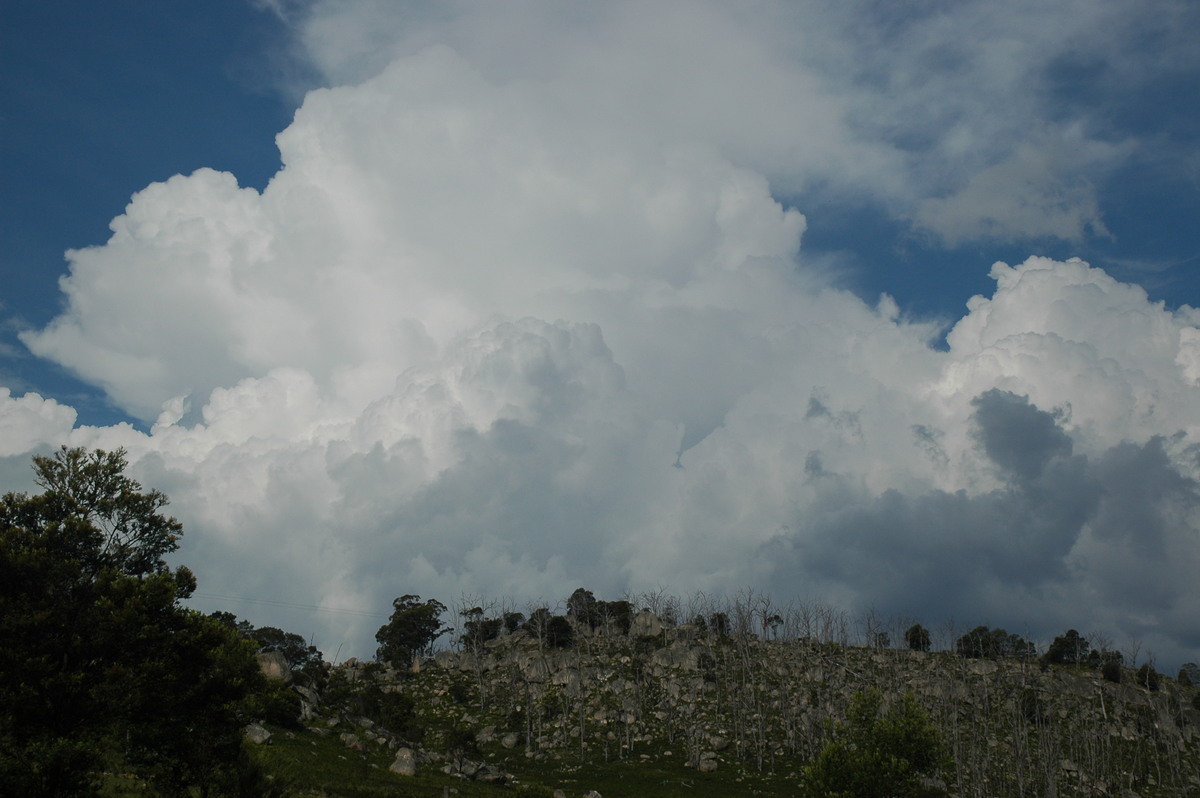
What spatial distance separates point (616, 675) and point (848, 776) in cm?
8041

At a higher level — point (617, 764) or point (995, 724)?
point (995, 724)

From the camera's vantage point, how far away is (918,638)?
6191 inches

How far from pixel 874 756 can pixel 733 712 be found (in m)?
66.7

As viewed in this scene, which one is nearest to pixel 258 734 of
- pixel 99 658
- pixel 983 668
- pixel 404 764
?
pixel 404 764

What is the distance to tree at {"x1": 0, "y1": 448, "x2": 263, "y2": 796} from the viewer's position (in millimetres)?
29766

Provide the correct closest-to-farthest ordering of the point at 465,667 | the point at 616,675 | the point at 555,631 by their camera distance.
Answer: the point at 616,675 < the point at 465,667 < the point at 555,631

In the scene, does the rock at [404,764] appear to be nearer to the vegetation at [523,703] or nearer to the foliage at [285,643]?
the vegetation at [523,703]

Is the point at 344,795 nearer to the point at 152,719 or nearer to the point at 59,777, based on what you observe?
the point at 152,719

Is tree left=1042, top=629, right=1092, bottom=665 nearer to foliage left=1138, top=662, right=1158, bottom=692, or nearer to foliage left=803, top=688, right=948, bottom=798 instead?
foliage left=1138, top=662, right=1158, bottom=692

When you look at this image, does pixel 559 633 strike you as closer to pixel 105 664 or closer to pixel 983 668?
pixel 983 668

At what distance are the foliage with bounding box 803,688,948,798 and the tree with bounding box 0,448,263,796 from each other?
135ft

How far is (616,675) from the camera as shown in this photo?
12850 centimetres

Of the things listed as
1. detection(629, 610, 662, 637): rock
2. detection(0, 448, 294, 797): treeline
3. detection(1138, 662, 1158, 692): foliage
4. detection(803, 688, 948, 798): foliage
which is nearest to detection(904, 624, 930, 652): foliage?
detection(1138, 662, 1158, 692): foliage

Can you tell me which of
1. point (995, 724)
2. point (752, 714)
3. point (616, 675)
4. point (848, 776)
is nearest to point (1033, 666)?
point (995, 724)
